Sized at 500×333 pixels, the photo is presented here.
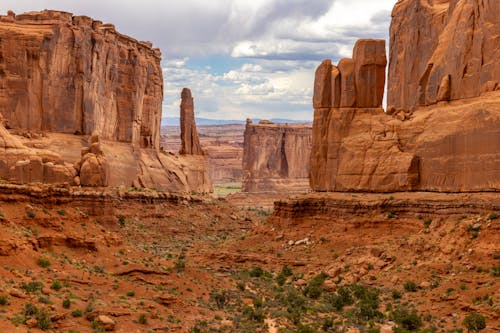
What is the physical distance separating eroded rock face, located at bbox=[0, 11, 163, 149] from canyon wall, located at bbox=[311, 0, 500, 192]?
23.2 meters

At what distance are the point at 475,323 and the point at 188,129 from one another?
66.0 metres

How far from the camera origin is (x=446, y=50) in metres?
51.7

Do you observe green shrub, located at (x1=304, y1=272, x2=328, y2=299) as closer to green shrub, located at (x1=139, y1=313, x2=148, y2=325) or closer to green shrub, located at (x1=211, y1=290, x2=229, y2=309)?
green shrub, located at (x1=211, y1=290, x2=229, y2=309)

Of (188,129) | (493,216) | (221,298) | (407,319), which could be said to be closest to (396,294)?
(407,319)

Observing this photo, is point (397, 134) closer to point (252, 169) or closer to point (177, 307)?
point (177, 307)

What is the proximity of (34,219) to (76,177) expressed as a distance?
20.3m

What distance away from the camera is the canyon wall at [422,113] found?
46469 mm

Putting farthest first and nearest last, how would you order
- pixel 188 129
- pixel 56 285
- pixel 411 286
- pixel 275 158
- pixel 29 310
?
pixel 275 158, pixel 188 129, pixel 411 286, pixel 56 285, pixel 29 310

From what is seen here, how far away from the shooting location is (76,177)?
58.1m

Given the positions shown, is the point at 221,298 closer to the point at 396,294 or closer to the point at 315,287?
the point at 315,287

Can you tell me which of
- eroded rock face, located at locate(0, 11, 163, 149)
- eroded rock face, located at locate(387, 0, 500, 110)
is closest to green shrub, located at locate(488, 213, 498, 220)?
eroded rock face, located at locate(387, 0, 500, 110)

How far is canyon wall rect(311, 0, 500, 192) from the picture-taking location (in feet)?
152

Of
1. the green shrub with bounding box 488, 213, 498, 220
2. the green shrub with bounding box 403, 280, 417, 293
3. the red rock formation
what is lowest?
the green shrub with bounding box 403, 280, 417, 293

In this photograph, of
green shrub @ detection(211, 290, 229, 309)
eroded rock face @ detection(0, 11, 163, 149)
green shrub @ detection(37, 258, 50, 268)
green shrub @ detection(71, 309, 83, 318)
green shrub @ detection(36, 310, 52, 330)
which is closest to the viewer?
green shrub @ detection(36, 310, 52, 330)
